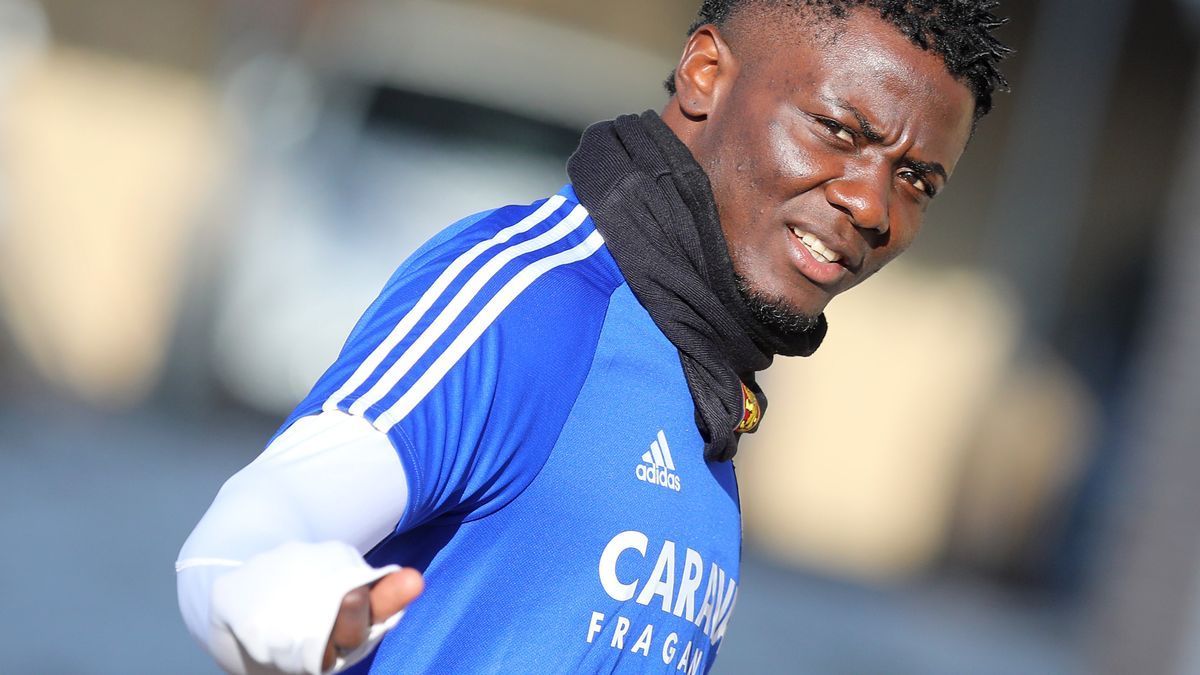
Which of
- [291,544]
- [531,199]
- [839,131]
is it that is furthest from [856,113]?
[531,199]

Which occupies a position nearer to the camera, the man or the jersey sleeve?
the man

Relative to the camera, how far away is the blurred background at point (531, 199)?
9086mm

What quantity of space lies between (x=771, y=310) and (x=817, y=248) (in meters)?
0.11

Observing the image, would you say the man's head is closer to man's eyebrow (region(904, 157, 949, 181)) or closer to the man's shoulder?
man's eyebrow (region(904, 157, 949, 181))

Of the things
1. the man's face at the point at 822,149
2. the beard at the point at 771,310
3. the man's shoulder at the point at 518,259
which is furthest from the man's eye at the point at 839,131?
the man's shoulder at the point at 518,259

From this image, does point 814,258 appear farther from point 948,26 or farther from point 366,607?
point 366,607

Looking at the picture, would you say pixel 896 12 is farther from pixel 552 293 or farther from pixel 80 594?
pixel 80 594

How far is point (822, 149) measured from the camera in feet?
6.77

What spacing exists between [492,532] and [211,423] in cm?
784

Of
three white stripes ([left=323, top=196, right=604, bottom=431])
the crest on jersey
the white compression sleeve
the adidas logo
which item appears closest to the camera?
the white compression sleeve

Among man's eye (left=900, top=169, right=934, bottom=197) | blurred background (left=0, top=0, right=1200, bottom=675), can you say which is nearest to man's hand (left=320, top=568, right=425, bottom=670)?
man's eye (left=900, top=169, right=934, bottom=197)

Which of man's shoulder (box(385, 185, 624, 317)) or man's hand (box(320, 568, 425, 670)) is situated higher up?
man's shoulder (box(385, 185, 624, 317))

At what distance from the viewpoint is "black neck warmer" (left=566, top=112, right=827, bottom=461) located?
198 centimetres

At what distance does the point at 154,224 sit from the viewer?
9.30 meters
